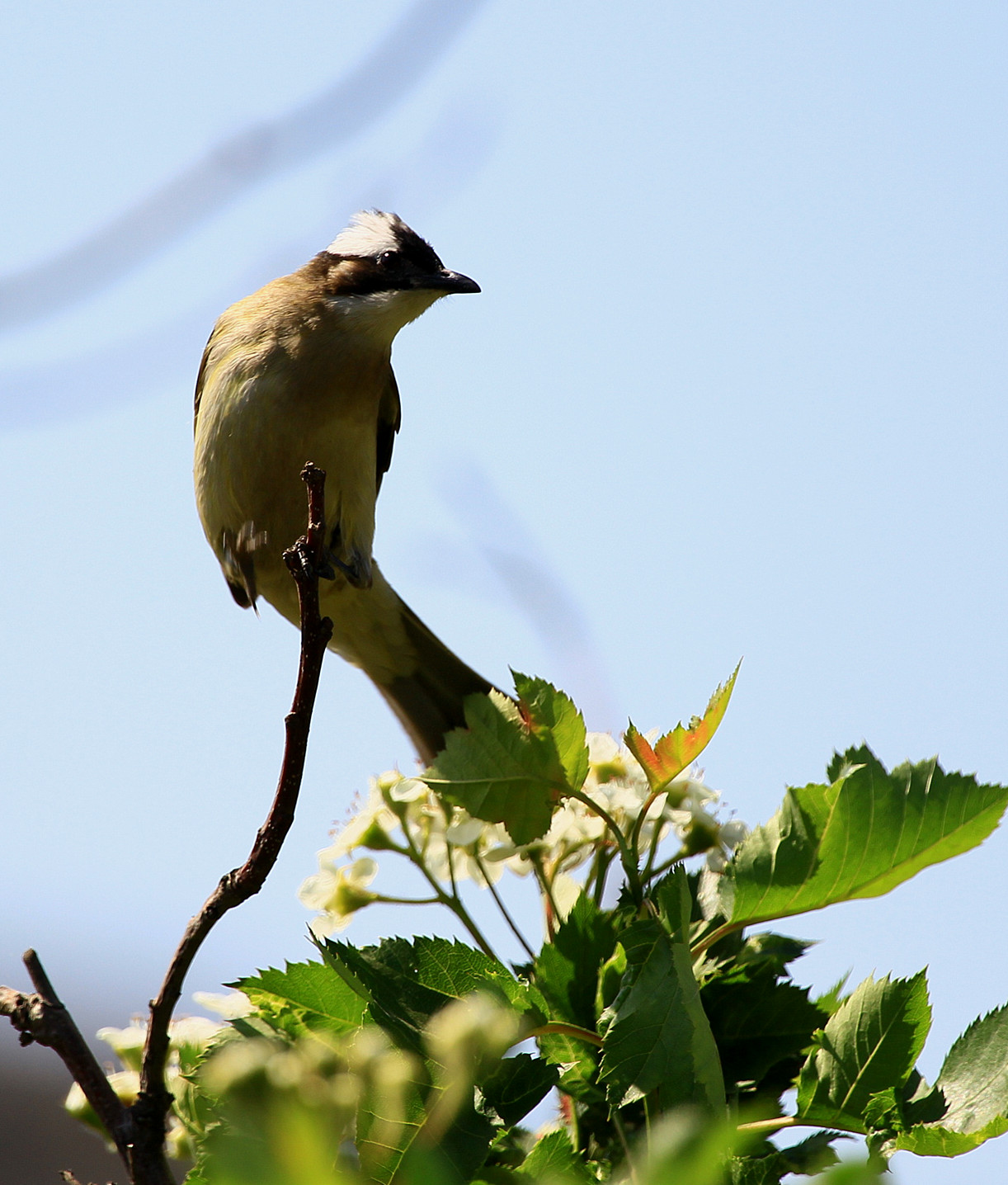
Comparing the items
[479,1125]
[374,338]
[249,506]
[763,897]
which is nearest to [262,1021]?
[479,1125]

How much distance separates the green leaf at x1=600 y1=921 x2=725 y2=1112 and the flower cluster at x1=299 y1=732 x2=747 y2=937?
304mm

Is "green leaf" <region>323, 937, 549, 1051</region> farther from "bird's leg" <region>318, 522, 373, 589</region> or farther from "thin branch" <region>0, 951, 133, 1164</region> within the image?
"bird's leg" <region>318, 522, 373, 589</region>

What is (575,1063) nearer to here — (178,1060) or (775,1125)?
(775,1125)

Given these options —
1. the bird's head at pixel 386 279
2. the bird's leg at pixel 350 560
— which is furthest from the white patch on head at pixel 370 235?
the bird's leg at pixel 350 560

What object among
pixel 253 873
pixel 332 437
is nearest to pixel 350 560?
pixel 332 437

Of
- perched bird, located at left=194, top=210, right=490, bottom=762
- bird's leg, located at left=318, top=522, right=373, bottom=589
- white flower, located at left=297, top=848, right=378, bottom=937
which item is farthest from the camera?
bird's leg, located at left=318, top=522, right=373, bottom=589

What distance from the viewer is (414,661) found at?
4879mm

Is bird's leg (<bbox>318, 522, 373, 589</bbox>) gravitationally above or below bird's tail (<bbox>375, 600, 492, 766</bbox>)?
above

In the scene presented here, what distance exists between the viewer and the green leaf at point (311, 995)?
5.65 ft

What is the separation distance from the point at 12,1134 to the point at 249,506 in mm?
9658

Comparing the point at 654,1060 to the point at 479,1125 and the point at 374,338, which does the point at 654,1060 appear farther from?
the point at 374,338

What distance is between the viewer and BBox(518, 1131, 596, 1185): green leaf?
1.47 meters

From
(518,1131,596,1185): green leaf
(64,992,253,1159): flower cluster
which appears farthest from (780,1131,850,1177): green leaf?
(64,992,253,1159): flower cluster

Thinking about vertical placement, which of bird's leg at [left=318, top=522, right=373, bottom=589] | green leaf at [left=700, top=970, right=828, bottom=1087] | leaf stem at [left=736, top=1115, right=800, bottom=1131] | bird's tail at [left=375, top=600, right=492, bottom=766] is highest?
bird's leg at [left=318, top=522, right=373, bottom=589]
